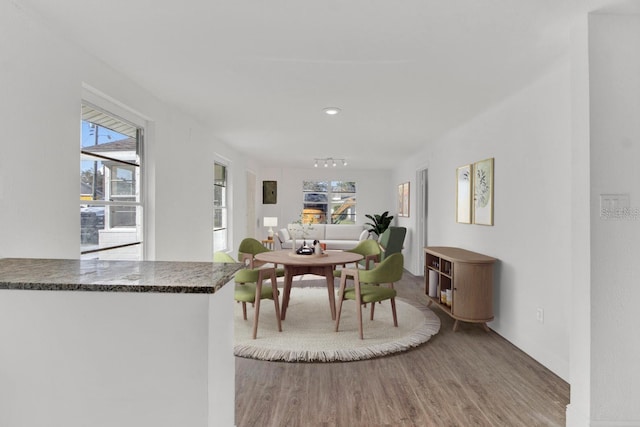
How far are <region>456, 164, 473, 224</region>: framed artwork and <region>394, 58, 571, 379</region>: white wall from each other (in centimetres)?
15

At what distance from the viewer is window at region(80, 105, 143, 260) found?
2.73 meters

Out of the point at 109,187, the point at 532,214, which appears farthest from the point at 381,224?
the point at 109,187

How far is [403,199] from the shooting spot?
7984mm

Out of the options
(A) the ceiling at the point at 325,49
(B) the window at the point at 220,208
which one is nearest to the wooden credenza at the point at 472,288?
(A) the ceiling at the point at 325,49

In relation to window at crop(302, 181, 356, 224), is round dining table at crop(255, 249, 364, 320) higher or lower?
lower

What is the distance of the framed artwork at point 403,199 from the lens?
7.60m

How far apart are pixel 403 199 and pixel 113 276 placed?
695 centimetres

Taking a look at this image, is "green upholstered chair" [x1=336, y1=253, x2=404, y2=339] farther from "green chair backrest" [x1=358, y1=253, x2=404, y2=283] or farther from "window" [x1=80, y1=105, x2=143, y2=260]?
"window" [x1=80, y1=105, x2=143, y2=260]

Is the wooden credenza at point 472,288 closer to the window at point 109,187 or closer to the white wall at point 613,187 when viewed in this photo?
the white wall at point 613,187

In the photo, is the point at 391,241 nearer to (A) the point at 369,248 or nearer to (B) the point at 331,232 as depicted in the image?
(A) the point at 369,248

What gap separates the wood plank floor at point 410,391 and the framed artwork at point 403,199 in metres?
4.51

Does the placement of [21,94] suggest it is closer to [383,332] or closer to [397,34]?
[397,34]

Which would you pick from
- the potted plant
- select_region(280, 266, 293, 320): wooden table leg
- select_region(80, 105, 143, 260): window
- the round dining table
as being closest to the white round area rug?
select_region(280, 266, 293, 320): wooden table leg

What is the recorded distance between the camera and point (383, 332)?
3660 mm
